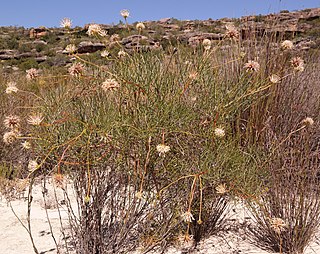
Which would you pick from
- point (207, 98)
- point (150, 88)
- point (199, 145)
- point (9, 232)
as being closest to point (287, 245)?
point (199, 145)

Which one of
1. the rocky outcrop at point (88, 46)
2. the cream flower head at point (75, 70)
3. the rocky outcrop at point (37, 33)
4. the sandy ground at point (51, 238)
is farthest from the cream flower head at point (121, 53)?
the rocky outcrop at point (37, 33)

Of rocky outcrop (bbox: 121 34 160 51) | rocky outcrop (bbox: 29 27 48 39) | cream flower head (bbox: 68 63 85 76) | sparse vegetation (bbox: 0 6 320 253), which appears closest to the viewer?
cream flower head (bbox: 68 63 85 76)

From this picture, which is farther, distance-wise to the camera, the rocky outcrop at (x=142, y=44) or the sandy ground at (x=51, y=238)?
the sandy ground at (x=51, y=238)

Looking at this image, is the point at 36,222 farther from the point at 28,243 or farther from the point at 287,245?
the point at 287,245

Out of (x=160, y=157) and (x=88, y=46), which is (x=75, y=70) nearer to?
(x=160, y=157)

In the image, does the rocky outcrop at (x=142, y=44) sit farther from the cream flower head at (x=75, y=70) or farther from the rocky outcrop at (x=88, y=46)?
the rocky outcrop at (x=88, y=46)

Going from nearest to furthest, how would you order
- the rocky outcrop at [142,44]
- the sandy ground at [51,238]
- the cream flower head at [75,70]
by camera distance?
the cream flower head at [75,70], the rocky outcrop at [142,44], the sandy ground at [51,238]

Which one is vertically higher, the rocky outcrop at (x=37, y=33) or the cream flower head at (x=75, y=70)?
the rocky outcrop at (x=37, y=33)

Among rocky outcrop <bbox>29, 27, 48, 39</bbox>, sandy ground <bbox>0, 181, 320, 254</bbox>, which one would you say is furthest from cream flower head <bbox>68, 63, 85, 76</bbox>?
rocky outcrop <bbox>29, 27, 48, 39</bbox>

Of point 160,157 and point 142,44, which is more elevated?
point 142,44

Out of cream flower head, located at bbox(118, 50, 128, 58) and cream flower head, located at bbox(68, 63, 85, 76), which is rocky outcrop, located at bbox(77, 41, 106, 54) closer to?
cream flower head, located at bbox(118, 50, 128, 58)

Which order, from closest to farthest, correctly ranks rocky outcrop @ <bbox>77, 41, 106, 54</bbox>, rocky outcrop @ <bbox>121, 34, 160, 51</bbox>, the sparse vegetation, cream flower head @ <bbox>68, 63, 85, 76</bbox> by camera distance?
cream flower head @ <bbox>68, 63, 85, 76</bbox>, the sparse vegetation, rocky outcrop @ <bbox>121, 34, 160, 51</bbox>, rocky outcrop @ <bbox>77, 41, 106, 54</bbox>

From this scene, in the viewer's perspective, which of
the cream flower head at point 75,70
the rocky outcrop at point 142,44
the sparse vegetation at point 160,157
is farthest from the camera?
the rocky outcrop at point 142,44

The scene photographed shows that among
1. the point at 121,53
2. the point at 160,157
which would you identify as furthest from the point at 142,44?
the point at 160,157
